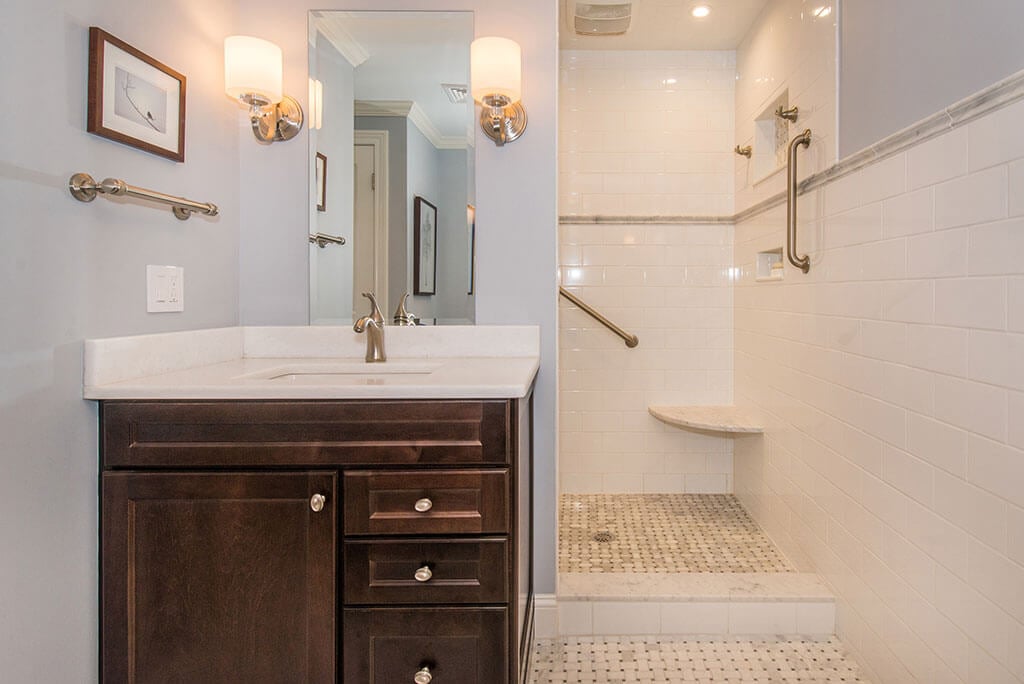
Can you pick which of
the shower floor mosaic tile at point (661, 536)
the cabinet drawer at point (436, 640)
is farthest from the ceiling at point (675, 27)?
the cabinet drawer at point (436, 640)

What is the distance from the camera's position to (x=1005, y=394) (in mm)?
1176

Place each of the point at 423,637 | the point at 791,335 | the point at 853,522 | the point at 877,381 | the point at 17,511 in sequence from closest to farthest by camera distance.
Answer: the point at 17,511 < the point at 423,637 < the point at 877,381 < the point at 853,522 < the point at 791,335

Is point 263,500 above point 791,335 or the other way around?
the other way around

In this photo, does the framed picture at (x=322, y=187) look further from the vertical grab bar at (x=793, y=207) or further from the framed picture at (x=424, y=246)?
the vertical grab bar at (x=793, y=207)

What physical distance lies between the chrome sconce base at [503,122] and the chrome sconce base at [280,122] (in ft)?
1.78

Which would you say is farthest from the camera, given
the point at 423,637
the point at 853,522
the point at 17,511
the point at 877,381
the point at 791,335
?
the point at 791,335

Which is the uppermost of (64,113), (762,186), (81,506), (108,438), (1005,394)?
(762,186)

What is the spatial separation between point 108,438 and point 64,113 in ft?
2.06

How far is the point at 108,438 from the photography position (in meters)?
1.22

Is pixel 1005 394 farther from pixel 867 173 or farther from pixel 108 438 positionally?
pixel 108 438

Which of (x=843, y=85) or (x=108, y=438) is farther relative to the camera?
(x=843, y=85)

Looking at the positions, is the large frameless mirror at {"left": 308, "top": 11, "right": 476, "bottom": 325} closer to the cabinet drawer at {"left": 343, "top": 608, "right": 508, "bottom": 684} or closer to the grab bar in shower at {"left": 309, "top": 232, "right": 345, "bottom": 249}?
the grab bar in shower at {"left": 309, "top": 232, "right": 345, "bottom": 249}

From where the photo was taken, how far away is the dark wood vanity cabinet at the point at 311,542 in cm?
120

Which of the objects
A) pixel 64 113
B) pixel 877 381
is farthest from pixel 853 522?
pixel 64 113
